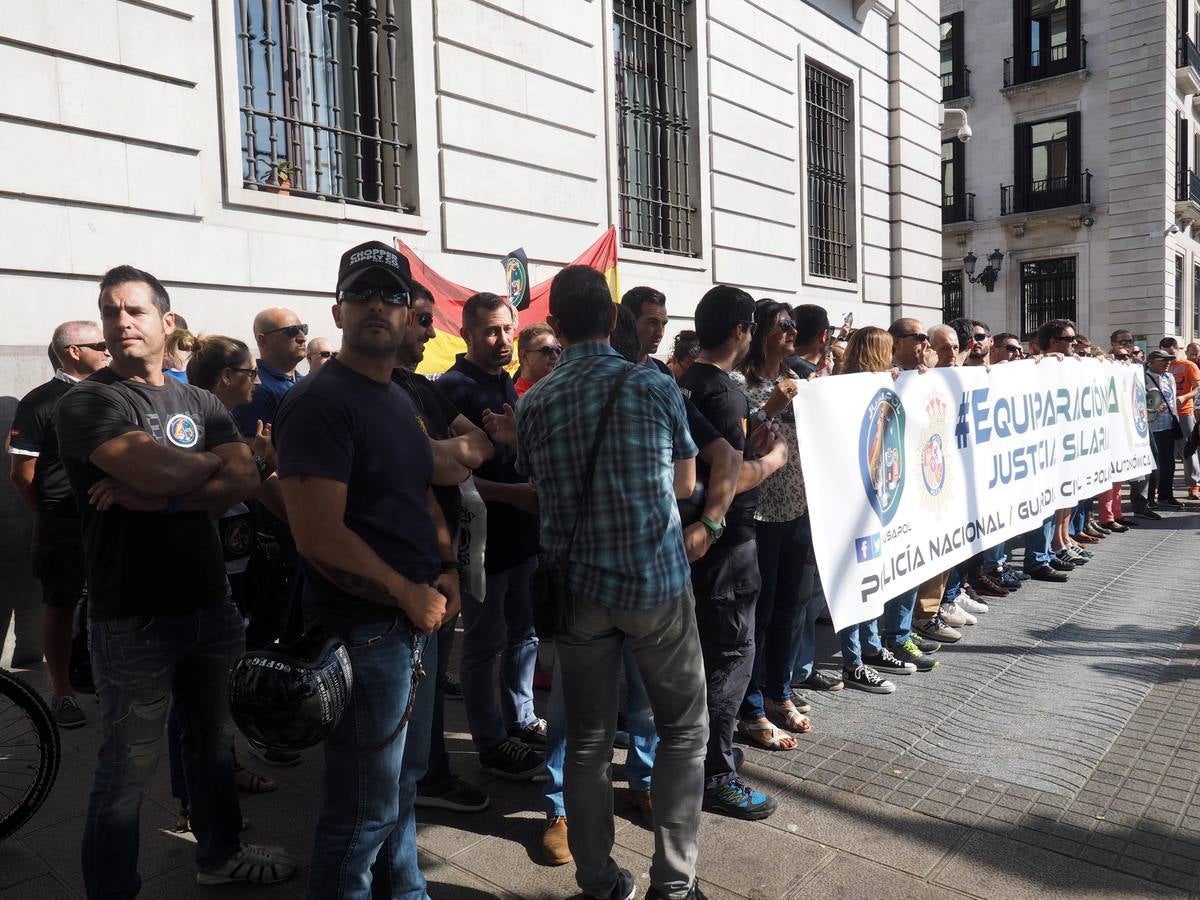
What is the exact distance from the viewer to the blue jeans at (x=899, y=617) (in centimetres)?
520

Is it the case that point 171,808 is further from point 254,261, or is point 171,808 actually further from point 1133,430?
point 1133,430

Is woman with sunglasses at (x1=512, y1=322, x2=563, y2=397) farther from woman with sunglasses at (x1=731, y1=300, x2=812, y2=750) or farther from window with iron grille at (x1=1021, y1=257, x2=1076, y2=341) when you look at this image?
window with iron grille at (x1=1021, y1=257, x2=1076, y2=341)

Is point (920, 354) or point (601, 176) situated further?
point (601, 176)

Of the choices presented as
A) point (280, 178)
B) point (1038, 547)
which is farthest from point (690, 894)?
point (280, 178)

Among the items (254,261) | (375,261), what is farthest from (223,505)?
(254,261)

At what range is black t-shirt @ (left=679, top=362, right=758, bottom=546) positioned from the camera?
332 cm

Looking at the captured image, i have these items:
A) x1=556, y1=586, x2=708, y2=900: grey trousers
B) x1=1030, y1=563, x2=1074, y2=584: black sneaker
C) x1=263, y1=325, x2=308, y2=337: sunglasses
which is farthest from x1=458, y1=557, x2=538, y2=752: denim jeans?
x1=1030, y1=563, x2=1074, y2=584: black sneaker

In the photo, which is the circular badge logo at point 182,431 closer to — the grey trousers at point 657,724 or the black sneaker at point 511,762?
the grey trousers at point 657,724

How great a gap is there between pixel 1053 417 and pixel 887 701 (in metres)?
3.54

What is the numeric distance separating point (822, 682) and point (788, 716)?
65cm

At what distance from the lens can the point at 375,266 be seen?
234 cm

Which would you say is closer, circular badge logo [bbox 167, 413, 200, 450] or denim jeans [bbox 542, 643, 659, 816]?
circular badge logo [bbox 167, 413, 200, 450]

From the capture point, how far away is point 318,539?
2184 mm

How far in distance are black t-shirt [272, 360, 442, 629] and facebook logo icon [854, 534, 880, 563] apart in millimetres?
2685
